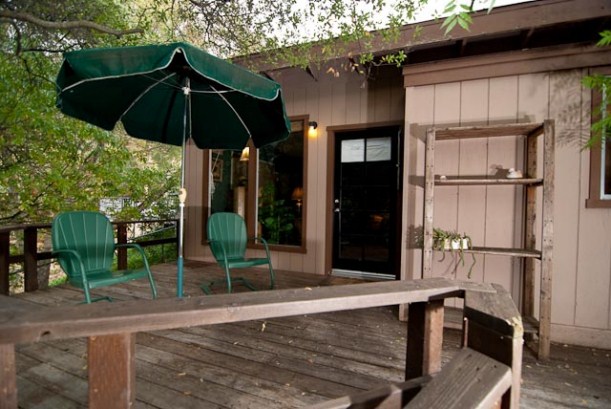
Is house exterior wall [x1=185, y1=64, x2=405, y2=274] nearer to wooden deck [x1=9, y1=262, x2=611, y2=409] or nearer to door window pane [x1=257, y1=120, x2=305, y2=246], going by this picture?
door window pane [x1=257, y1=120, x2=305, y2=246]

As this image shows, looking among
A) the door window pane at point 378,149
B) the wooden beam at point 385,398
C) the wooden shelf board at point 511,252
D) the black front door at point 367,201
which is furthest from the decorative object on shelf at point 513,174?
the wooden beam at point 385,398

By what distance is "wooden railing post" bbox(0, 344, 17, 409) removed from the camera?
0.60m

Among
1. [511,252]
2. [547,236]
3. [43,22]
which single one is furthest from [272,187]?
[547,236]

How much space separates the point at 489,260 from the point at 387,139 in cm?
193

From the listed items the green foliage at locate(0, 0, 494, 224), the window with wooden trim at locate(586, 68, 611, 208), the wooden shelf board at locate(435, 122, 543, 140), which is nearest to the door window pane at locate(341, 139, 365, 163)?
the green foliage at locate(0, 0, 494, 224)

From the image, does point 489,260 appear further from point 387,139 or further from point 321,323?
point 387,139

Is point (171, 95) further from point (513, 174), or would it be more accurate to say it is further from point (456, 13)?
point (513, 174)

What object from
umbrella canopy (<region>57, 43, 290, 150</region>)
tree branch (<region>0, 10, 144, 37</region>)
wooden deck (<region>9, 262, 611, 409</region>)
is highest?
tree branch (<region>0, 10, 144, 37</region>)

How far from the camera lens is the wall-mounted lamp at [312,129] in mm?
4148

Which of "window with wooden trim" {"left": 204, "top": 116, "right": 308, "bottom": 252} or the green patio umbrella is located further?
"window with wooden trim" {"left": 204, "top": 116, "right": 308, "bottom": 252}

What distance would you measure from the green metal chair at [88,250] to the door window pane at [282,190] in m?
2.14

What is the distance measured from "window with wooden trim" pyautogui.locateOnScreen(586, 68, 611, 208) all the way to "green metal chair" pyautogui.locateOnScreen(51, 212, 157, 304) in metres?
3.53

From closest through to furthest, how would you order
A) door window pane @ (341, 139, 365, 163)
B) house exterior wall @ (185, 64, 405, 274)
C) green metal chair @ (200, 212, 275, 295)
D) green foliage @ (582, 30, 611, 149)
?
green foliage @ (582, 30, 611, 149)
green metal chair @ (200, 212, 275, 295)
house exterior wall @ (185, 64, 405, 274)
door window pane @ (341, 139, 365, 163)

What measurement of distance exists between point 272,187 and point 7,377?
394 centimetres
